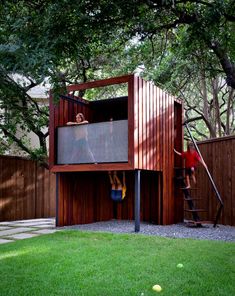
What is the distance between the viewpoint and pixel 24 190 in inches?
461

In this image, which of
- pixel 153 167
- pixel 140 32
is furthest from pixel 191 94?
pixel 140 32

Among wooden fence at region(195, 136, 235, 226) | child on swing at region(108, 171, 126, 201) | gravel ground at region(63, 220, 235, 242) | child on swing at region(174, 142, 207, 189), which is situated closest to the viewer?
gravel ground at region(63, 220, 235, 242)

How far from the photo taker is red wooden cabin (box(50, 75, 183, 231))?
7.75 m

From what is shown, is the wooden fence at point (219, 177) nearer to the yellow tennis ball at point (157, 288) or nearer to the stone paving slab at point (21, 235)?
the stone paving slab at point (21, 235)

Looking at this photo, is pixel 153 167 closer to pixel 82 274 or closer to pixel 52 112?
pixel 52 112

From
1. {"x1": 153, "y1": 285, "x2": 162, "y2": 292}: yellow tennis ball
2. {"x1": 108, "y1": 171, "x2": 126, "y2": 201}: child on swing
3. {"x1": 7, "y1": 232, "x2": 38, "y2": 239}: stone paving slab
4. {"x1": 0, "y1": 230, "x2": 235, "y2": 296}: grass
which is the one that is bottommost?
{"x1": 7, "y1": 232, "x2": 38, "y2": 239}: stone paving slab

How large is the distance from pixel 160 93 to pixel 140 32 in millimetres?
2970

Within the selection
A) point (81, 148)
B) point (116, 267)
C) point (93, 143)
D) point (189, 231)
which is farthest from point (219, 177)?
point (116, 267)

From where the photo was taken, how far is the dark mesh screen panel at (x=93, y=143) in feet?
25.7

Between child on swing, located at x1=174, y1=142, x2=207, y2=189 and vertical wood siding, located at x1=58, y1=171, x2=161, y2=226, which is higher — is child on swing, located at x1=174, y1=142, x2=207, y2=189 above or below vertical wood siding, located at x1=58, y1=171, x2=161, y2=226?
above

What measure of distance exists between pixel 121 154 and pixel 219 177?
9.01 ft

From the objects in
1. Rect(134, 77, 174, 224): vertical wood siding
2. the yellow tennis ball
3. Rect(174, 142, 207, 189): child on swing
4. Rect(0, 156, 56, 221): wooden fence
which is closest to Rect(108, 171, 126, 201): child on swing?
Rect(134, 77, 174, 224): vertical wood siding

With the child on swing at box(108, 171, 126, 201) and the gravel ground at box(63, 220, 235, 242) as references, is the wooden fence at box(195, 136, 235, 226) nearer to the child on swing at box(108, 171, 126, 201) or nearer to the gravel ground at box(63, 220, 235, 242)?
the gravel ground at box(63, 220, 235, 242)

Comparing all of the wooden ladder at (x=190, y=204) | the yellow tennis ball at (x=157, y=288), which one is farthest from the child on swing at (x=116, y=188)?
the yellow tennis ball at (x=157, y=288)
